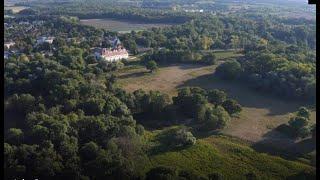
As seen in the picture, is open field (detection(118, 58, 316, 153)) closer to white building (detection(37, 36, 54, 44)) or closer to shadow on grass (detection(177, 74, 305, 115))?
shadow on grass (detection(177, 74, 305, 115))

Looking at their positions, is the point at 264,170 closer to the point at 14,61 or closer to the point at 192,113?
the point at 192,113

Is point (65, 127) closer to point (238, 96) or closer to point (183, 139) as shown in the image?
point (183, 139)

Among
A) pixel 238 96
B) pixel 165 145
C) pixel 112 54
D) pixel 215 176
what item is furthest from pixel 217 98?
pixel 112 54

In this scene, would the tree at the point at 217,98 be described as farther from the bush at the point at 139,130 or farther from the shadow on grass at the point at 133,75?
the shadow on grass at the point at 133,75

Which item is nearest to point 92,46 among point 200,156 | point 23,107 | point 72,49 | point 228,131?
point 72,49
